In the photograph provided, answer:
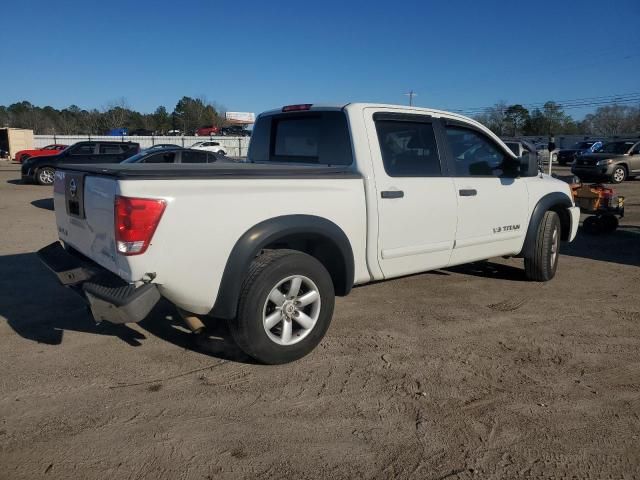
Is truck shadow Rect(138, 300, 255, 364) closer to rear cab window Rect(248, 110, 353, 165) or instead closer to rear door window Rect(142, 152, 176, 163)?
rear cab window Rect(248, 110, 353, 165)

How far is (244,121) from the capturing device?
93938 mm

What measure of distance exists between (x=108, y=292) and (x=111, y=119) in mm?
84753

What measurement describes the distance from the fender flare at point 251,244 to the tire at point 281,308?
89mm

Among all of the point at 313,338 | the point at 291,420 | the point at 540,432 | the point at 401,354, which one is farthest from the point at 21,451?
the point at 540,432

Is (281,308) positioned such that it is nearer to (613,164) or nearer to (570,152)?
(613,164)

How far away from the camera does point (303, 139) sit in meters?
4.93

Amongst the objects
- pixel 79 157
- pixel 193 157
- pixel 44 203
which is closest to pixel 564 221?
pixel 193 157

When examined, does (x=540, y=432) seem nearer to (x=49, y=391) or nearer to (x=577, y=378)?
(x=577, y=378)

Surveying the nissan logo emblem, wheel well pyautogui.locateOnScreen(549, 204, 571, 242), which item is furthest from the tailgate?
wheel well pyautogui.locateOnScreen(549, 204, 571, 242)

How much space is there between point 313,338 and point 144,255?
141 centimetres

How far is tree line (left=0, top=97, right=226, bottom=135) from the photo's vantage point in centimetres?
8056

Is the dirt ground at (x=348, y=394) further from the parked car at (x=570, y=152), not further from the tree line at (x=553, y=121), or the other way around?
the tree line at (x=553, y=121)

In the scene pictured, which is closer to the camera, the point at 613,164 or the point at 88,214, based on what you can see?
the point at 88,214

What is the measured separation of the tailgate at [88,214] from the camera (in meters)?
3.23
